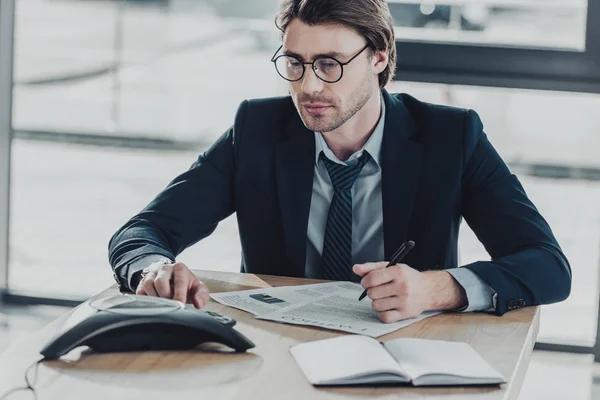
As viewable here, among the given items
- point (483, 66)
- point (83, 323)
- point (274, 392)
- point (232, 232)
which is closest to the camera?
point (274, 392)

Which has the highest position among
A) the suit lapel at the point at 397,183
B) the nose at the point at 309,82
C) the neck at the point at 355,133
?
the nose at the point at 309,82

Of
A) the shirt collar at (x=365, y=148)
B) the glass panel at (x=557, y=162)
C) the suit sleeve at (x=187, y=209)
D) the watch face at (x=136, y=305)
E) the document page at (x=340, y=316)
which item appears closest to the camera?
the watch face at (x=136, y=305)

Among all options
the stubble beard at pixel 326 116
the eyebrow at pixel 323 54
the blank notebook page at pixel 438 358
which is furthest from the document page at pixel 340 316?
the eyebrow at pixel 323 54

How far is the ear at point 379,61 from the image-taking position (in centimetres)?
222

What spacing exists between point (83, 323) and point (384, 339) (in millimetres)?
483

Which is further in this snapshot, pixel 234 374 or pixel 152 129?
pixel 152 129

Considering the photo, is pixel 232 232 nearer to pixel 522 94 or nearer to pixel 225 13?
pixel 225 13

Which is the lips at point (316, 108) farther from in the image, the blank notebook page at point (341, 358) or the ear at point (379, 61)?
the blank notebook page at point (341, 358)

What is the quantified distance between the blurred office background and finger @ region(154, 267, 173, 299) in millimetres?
Answer: 1807

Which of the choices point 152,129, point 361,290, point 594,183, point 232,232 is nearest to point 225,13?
point 152,129

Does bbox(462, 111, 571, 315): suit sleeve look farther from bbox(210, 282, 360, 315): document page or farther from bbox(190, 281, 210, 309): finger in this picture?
bbox(190, 281, 210, 309): finger

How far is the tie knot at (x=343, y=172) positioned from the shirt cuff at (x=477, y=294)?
44cm

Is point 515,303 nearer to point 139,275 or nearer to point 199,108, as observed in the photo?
point 139,275

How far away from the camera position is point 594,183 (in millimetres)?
3516
